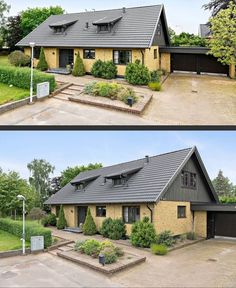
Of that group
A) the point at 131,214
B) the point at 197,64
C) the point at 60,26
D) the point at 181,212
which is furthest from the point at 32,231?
the point at 197,64

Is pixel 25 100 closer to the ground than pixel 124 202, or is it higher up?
higher up

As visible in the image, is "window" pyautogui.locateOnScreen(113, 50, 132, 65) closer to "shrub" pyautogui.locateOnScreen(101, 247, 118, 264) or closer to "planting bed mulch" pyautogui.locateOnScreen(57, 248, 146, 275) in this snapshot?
"planting bed mulch" pyautogui.locateOnScreen(57, 248, 146, 275)

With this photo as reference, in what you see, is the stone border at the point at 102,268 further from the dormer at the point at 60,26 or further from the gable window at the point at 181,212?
the dormer at the point at 60,26

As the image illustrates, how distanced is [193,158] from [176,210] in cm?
415

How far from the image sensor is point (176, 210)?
822 inches

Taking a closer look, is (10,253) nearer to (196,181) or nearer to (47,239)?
(47,239)

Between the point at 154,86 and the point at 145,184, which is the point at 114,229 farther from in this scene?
the point at 154,86

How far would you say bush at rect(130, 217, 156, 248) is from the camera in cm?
1766

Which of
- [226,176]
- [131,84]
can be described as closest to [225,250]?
[131,84]

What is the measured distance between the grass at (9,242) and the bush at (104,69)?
1426 centimetres

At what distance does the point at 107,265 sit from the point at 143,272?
62.3 inches

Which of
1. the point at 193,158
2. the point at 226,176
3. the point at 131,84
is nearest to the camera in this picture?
the point at 193,158

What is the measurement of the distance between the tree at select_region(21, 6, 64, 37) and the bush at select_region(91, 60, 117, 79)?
22291 millimetres

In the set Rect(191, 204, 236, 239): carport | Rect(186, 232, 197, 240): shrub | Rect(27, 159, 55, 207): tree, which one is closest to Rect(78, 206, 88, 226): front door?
Rect(191, 204, 236, 239): carport
